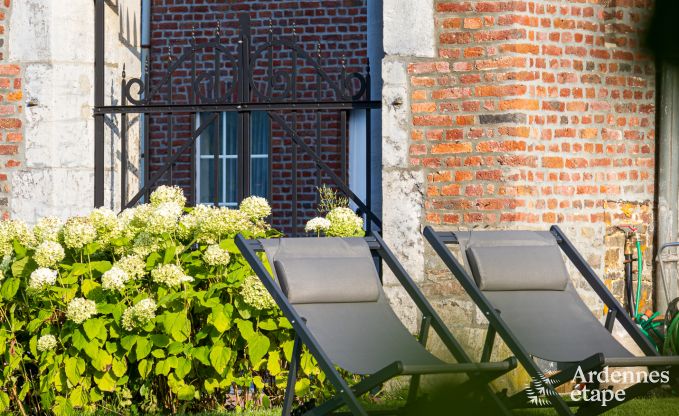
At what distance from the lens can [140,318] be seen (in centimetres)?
417

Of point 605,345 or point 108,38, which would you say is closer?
point 605,345

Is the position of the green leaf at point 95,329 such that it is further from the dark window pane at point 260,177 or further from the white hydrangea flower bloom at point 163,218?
the dark window pane at point 260,177

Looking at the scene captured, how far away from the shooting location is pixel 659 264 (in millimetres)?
5652

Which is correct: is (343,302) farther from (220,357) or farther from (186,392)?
(186,392)

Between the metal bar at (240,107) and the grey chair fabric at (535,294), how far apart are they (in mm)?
1615

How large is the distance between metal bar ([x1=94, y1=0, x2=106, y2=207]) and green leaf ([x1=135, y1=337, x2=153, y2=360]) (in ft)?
5.31

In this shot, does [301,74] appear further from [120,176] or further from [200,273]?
[200,273]

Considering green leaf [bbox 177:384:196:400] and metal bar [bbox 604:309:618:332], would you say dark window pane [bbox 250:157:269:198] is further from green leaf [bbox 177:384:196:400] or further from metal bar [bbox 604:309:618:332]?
metal bar [bbox 604:309:618:332]

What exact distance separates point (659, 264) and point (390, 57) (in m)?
2.06

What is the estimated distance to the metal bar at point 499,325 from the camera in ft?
10.4

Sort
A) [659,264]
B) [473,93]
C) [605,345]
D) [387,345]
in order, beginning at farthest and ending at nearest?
[659,264], [473,93], [605,345], [387,345]

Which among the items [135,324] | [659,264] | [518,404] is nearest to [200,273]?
[135,324]

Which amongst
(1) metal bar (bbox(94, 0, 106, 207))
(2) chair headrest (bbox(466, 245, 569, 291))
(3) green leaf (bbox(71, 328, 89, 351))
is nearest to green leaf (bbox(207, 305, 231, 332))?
(3) green leaf (bbox(71, 328, 89, 351))

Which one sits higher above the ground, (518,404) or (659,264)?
(659,264)
